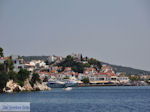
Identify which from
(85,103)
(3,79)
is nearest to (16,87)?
(3,79)

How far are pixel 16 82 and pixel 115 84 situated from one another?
9467 centimetres

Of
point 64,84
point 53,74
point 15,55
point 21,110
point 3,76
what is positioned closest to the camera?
point 21,110

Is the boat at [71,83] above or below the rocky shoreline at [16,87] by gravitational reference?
above

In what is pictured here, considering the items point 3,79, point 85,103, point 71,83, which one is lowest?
point 85,103

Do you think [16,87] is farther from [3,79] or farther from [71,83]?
[71,83]

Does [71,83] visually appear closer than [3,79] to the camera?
No

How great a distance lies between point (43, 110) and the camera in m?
41.7

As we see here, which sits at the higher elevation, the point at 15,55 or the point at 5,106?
the point at 15,55

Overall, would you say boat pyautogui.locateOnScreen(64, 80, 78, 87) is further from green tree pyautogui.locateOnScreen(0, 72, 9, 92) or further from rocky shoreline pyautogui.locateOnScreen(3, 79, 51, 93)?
green tree pyautogui.locateOnScreen(0, 72, 9, 92)

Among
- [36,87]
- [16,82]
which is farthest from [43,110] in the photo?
[36,87]

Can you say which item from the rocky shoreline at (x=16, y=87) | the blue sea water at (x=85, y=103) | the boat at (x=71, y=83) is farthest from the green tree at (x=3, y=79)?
the boat at (x=71, y=83)

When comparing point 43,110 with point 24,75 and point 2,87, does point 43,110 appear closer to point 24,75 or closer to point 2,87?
point 2,87

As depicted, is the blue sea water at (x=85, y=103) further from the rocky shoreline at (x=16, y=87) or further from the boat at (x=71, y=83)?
the boat at (x=71, y=83)

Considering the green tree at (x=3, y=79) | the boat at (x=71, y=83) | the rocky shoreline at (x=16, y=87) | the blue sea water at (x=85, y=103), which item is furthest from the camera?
the boat at (x=71, y=83)
